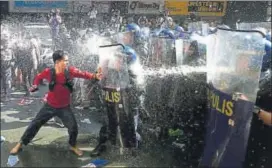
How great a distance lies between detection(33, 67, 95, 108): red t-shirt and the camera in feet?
8.04

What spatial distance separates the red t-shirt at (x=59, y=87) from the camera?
2.45 metres

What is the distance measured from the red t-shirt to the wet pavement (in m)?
0.08

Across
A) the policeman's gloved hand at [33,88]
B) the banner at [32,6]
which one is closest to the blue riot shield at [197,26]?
the banner at [32,6]

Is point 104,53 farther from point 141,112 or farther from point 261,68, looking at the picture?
point 261,68

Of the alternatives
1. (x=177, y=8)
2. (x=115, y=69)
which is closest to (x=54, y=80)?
(x=115, y=69)

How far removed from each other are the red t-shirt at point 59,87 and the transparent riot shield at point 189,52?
1.53 m

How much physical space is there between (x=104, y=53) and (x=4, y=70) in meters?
0.70

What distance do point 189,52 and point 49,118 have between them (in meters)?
1.90

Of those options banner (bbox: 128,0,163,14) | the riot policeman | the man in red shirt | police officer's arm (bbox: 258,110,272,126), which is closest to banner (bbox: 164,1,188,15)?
banner (bbox: 128,0,163,14)

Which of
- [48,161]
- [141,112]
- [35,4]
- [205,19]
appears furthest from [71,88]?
[205,19]

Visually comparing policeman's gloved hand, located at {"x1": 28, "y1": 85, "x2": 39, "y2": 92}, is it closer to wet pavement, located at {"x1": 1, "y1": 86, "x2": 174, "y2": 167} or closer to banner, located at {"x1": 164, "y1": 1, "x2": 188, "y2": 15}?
wet pavement, located at {"x1": 1, "y1": 86, "x2": 174, "y2": 167}

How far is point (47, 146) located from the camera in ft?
8.32

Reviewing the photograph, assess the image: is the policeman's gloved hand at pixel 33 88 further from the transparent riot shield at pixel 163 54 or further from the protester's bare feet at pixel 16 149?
the transparent riot shield at pixel 163 54

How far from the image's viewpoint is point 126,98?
2.60m
